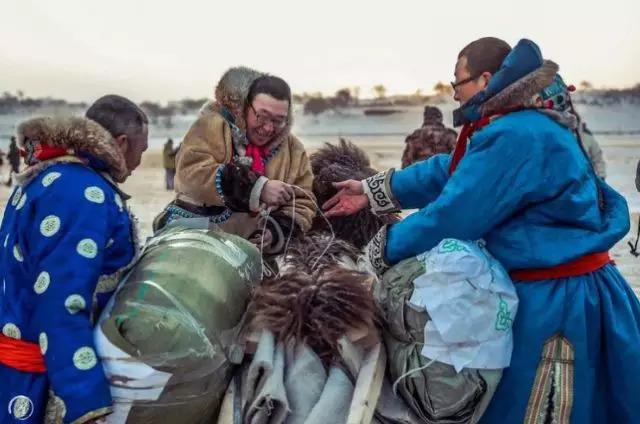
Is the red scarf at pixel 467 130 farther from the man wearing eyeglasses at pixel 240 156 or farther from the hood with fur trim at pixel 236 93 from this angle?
the hood with fur trim at pixel 236 93

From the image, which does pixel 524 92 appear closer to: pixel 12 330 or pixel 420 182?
pixel 420 182

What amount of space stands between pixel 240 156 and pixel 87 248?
122cm

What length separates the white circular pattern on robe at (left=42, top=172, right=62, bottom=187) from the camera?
1.82 m

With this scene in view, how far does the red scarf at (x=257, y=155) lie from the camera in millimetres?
2938

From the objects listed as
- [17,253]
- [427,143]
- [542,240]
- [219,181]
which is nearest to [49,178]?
[17,253]

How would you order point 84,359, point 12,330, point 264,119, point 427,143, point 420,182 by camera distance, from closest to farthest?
point 84,359 → point 12,330 → point 420,182 → point 264,119 → point 427,143

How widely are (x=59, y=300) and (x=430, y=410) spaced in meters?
0.99

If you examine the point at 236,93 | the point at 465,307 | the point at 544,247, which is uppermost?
the point at 236,93

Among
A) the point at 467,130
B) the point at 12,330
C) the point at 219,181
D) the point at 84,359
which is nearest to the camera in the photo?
the point at 84,359

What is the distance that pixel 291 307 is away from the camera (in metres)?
1.99

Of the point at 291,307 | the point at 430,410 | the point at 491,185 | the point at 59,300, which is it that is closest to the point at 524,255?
the point at 491,185

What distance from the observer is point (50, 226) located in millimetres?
1767

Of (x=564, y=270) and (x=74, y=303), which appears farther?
(x=564, y=270)

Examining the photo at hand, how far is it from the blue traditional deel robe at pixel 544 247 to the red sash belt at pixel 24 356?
103 cm
